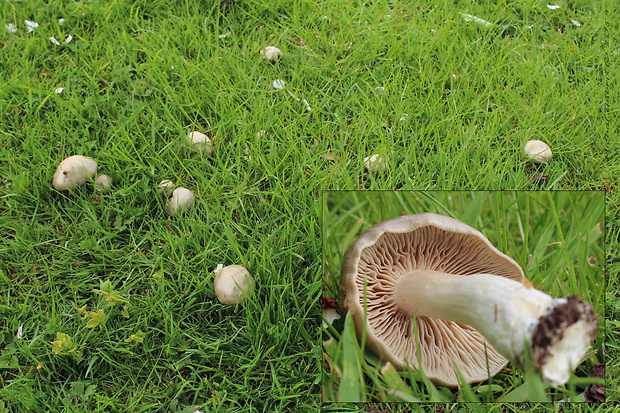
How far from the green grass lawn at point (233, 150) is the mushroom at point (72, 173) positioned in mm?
61

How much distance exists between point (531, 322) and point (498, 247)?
1.96 feet

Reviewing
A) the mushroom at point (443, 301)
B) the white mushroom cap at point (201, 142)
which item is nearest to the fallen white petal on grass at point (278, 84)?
the white mushroom cap at point (201, 142)

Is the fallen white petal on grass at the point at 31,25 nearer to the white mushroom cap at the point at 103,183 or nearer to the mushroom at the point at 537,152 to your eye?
the white mushroom cap at the point at 103,183

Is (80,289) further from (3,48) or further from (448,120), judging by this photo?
(448,120)

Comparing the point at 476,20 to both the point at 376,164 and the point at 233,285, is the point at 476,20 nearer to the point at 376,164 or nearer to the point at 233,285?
the point at 376,164

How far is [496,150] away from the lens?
2834 millimetres

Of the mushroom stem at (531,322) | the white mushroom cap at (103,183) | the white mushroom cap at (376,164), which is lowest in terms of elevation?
the white mushroom cap at (103,183)

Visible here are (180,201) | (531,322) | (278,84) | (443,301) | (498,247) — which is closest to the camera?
(531,322)

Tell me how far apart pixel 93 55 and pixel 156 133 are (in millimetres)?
820

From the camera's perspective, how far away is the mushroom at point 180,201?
2.58m

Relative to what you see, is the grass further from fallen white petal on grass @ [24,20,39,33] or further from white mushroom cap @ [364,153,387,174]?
fallen white petal on grass @ [24,20,39,33]

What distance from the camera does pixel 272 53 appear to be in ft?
10.5

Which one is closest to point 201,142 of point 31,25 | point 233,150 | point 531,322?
point 233,150

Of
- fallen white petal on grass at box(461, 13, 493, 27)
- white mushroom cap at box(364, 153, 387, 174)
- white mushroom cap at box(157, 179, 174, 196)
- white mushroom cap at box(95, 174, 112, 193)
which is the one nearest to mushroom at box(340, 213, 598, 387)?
white mushroom cap at box(364, 153, 387, 174)
